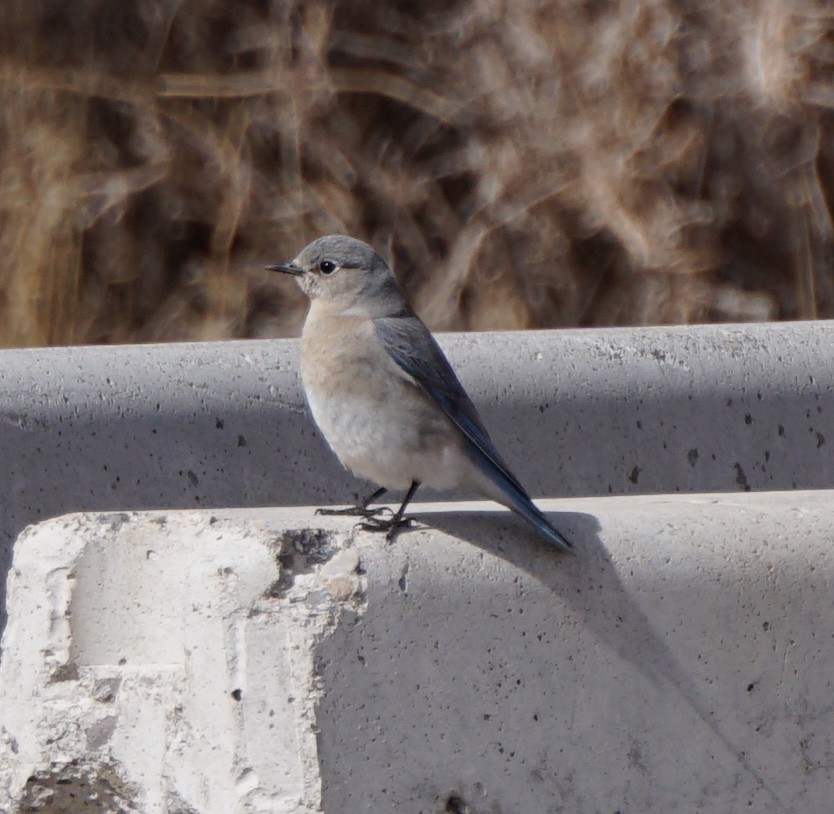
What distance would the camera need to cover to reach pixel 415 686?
2125 mm

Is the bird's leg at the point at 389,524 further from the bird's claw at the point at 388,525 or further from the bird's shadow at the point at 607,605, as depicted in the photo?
the bird's shadow at the point at 607,605

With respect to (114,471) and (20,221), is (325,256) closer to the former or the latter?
(114,471)

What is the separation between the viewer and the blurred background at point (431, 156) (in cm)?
655

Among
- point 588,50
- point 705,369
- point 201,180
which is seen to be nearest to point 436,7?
point 588,50

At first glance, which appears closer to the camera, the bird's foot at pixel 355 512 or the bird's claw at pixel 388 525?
the bird's claw at pixel 388 525

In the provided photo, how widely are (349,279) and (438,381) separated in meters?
0.40

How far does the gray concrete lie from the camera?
3.43m

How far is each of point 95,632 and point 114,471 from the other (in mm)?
1162

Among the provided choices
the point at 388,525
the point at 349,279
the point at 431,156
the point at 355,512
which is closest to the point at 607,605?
the point at 388,525

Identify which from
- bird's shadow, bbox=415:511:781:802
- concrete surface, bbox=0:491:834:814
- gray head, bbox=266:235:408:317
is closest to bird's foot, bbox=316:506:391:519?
concrete surface, bbox=0:491:834:814

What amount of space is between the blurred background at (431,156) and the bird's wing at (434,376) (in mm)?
3664

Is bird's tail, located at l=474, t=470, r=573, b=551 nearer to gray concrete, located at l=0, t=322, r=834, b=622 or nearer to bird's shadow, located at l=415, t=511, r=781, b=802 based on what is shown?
bird's shadow, located at l=415, t=511, r=781, b=802

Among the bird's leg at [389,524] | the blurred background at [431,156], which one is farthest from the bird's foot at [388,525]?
the blurred background at [431,156]

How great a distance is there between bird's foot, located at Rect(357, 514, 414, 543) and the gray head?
70 centimetres
